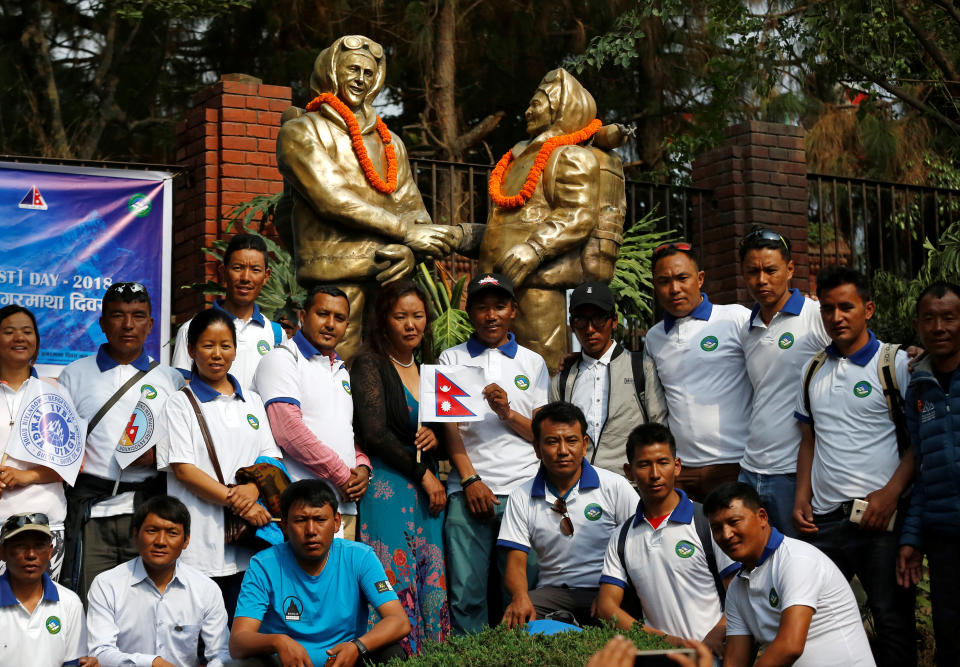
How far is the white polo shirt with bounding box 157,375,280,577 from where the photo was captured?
5.18 metres

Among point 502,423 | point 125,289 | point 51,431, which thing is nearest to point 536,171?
point 502,423

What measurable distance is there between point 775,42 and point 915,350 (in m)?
5.53

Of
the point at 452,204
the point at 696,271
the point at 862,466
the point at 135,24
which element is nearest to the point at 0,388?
the point at 696,271

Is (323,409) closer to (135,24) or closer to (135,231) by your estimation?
(135,231)

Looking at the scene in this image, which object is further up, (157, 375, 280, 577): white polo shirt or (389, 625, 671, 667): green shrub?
(157, 375, 280, 577): white polo shirt

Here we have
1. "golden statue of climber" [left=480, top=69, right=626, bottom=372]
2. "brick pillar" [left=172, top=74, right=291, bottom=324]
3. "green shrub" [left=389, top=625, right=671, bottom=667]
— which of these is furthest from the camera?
"brick pillar" [left=172, top=74, right=291, bottom=324]

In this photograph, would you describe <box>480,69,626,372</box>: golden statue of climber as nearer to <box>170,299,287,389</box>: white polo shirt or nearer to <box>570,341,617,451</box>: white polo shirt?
<box>570,341,617,451</box>: white polo shirt

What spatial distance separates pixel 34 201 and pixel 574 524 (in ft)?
16.8

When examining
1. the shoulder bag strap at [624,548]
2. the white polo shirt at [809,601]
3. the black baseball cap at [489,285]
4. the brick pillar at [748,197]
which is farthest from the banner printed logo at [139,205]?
the white polo shirt at [809,601]

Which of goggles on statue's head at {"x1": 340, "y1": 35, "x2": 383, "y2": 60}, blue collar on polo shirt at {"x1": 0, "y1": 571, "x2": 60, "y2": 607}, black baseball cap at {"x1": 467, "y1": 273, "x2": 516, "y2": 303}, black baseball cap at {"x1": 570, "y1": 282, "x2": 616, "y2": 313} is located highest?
goggles on statue's head at {"x1": 340, "y1": 35, "x2": 383, "y2": 60}

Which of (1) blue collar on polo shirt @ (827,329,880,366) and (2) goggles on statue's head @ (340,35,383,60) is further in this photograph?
(2) goggles on statue's head @ (340,35,383,60)

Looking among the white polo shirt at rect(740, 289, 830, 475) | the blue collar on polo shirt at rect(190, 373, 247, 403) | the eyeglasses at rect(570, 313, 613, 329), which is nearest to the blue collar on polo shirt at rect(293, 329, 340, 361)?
the blue collar on polo shirt at rect(190, 373, 247, 403)

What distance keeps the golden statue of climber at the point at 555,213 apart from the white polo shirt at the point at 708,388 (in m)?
1.35

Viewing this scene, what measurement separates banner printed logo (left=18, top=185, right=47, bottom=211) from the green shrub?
5.63 meters
